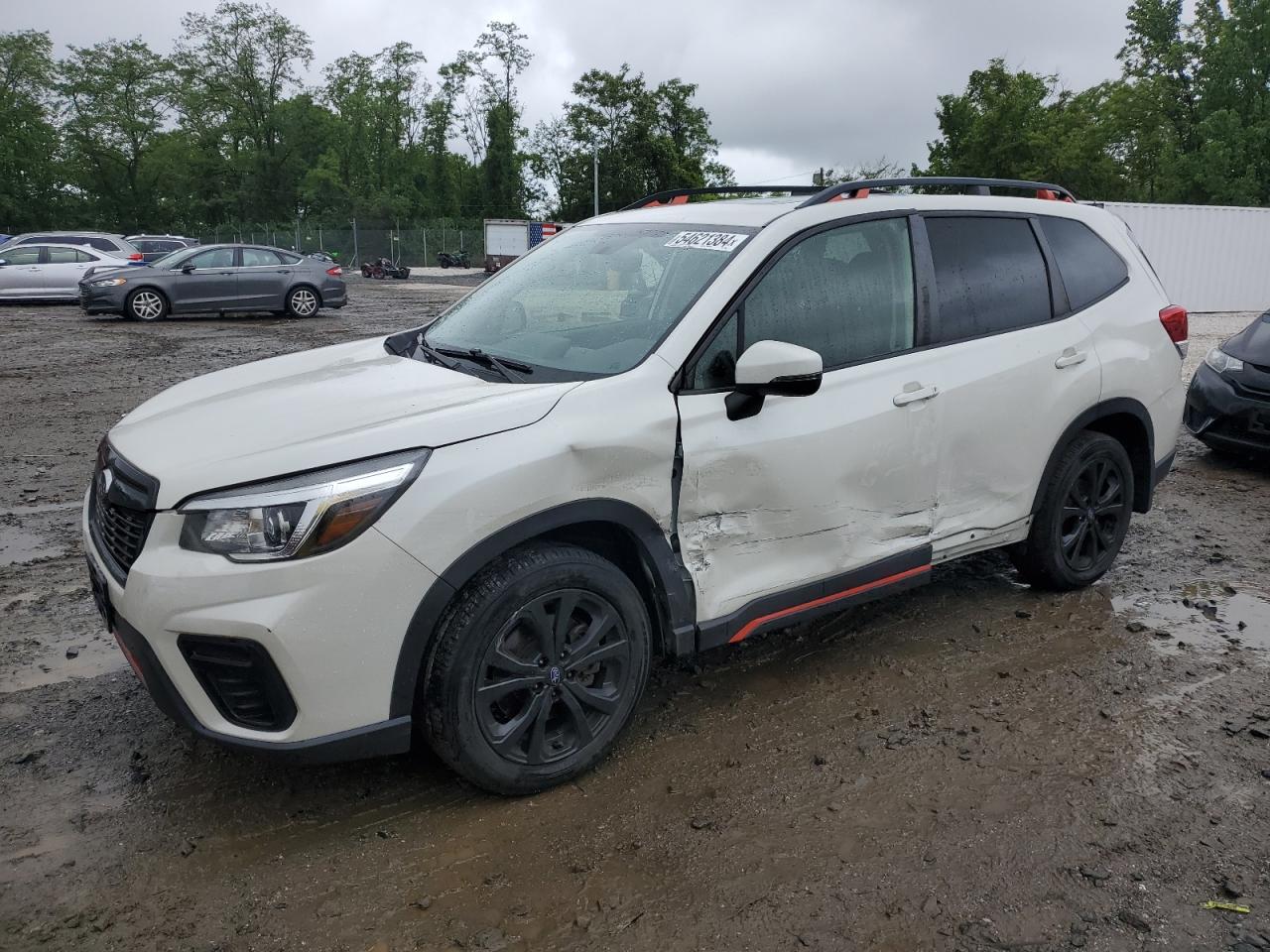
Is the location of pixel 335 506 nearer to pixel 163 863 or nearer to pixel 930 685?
pixel 163 863

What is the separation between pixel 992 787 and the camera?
3.26 metres

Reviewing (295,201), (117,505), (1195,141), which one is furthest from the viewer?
(295,201)

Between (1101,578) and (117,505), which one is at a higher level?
(117,505)

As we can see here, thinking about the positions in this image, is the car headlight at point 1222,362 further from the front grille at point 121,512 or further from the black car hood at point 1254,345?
the front grille at point 121,512

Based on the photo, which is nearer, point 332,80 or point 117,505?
point 117,505

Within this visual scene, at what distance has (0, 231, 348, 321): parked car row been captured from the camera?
18453mm

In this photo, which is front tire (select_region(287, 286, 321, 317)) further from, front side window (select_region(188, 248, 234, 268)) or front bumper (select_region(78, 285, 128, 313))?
front bumper (select_region(78, 285, 128, 313))

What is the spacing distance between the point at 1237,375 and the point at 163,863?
25.6 feet

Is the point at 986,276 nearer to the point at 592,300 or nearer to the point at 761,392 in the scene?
the point at 761,392

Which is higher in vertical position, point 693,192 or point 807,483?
point 693,192

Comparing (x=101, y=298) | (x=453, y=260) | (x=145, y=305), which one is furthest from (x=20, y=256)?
(x=453, y=260)

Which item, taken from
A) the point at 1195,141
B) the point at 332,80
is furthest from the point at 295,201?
the point at 1195,141

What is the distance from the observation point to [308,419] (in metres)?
3.02

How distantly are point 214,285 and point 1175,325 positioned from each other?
17.9 m
